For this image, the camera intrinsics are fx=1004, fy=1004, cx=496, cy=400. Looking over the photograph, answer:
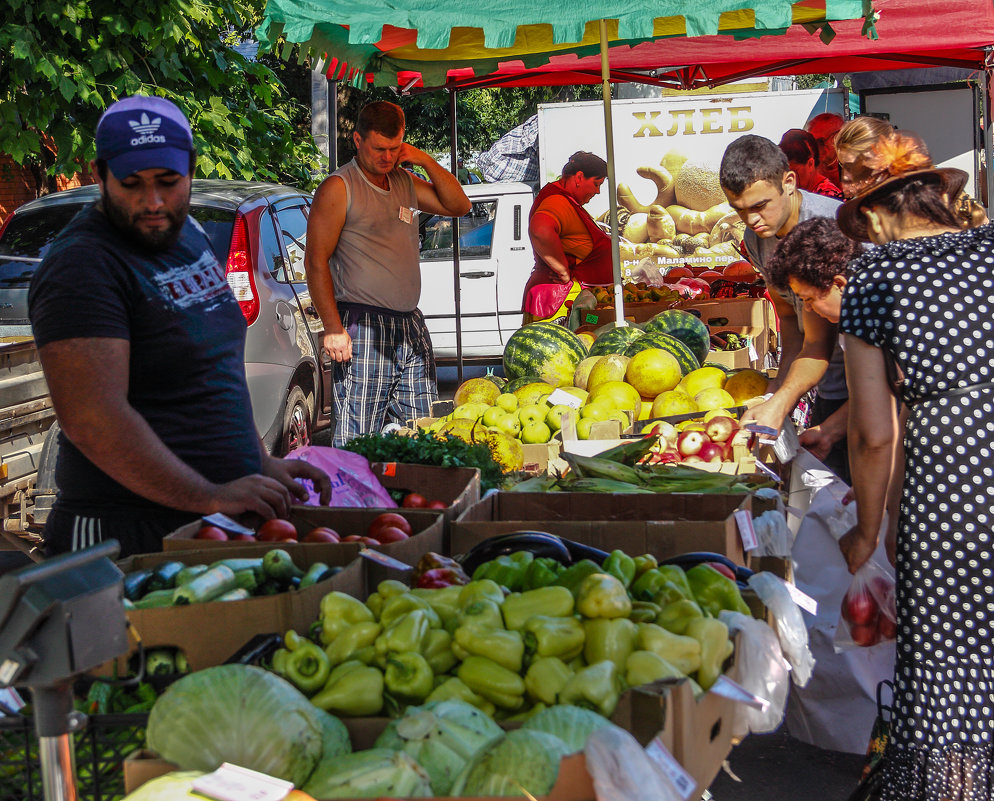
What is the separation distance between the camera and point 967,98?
13.9 m

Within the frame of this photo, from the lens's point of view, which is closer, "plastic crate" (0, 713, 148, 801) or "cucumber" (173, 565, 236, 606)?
"plastic crate" (0, 713, 148, 801)

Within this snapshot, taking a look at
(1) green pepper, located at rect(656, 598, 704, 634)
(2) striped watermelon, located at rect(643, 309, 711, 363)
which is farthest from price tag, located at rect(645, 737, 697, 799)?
(2) striped watermelon, located at rect(643, 309, 711, 363)

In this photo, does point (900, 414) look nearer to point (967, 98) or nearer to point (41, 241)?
point (41, 241)

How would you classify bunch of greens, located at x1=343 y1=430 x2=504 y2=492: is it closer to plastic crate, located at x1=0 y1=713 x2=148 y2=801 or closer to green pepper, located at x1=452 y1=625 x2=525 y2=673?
green pepper, located at x1=452 y1=625 x2=525 y2=673

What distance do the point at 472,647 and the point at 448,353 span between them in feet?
34.8

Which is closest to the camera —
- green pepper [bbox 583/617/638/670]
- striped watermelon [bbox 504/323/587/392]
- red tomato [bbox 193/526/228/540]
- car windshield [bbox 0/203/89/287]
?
green pepper [bbox 583/617/638/670]

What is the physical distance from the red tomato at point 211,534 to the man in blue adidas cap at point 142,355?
0.09m

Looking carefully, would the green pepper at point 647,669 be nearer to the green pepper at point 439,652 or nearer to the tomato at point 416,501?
the green pepper at point 439,652

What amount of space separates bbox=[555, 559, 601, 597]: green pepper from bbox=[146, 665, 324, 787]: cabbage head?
27.9 inches

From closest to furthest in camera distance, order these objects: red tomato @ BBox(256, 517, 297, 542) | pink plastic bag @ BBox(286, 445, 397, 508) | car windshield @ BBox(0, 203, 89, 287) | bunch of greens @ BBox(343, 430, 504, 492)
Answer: red tomato @ BBox(256, 517, 297, 542) < pink plastic bag @ BBox(286, 445, 397, 508) < bunch of greens @ BBox(343, 430, 504, 492) < car windshield @ BBox(0, 203, 89, 287)

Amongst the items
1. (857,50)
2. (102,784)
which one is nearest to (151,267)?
(102,784)

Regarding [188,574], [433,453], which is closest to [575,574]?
[188,574]

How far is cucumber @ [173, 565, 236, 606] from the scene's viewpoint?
6.42 feet

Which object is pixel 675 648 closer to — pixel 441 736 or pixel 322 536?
pixel 441 736
